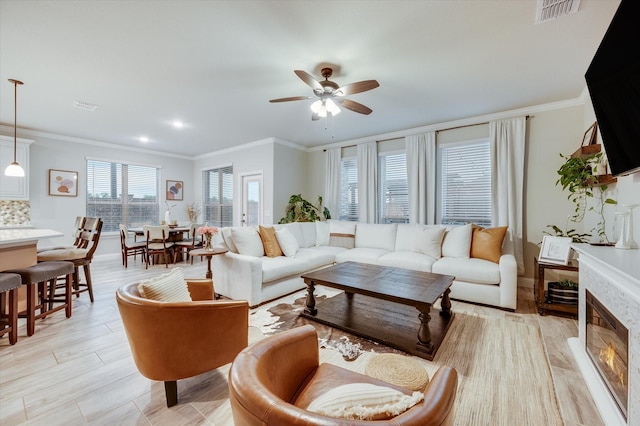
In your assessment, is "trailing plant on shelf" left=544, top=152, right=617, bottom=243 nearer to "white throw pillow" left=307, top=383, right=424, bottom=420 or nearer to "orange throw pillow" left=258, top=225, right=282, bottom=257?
"white throw pillow" left=307, top=383, right=424, bottom=420

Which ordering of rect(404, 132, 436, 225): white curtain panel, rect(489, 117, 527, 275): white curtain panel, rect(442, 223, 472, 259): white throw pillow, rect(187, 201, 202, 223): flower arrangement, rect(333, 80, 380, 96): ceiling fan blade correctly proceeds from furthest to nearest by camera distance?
rect(187, 201, 202, 223): flower arrangement < rect(404, 132, 436, 225): white curtain panel < rect(489, 117, 527, 275): white curtain panel < rect(442, 223, 472, 259): white throw pillow < rect(333, 80, 380, 96): ceiling fan blade

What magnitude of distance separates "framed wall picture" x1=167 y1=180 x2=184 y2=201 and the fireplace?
8.30m

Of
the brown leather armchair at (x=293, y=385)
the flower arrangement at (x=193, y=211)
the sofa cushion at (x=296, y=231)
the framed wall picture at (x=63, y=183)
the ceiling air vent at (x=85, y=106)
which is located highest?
the ceiling air vent at (x=85, y=106)

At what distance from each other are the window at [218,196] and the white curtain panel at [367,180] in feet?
11.5

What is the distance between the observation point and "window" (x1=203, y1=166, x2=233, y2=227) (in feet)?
23.3

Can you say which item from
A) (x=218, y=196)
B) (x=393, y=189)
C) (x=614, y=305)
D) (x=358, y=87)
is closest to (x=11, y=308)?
(x=358, y=87)

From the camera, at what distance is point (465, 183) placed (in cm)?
457

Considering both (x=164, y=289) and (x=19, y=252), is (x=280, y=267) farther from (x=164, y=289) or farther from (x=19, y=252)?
(x=19, y=252)

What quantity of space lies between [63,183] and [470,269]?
7.88m

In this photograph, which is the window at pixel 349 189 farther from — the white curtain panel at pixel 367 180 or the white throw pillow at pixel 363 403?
the white throw pillow at pixel 363 403

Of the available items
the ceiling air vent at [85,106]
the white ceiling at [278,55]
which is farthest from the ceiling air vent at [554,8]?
the ceiling air vent at [85,106]

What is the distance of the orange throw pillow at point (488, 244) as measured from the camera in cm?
359

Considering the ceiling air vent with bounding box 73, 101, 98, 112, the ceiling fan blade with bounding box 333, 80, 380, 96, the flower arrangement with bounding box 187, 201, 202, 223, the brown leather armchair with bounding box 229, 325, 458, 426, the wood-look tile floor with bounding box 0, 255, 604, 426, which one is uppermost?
the ceiling air vent with bounding box 73, 101, 98, 112

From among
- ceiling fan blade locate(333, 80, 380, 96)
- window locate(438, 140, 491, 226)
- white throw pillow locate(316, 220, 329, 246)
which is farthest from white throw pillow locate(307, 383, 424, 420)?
window locate(438, 140, 491, 226)
